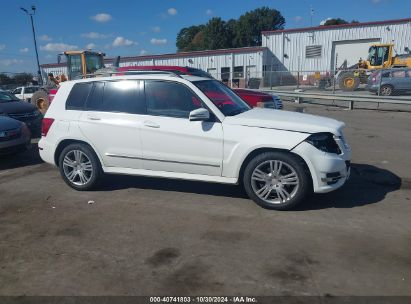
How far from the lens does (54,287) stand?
3416 millimetres

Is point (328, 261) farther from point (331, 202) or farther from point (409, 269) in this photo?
point (331, 202)

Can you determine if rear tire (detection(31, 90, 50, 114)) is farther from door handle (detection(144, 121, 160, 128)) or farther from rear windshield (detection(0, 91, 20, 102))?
door handle (detection(144, 121, 160, 128))

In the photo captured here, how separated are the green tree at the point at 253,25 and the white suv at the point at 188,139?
265 feet

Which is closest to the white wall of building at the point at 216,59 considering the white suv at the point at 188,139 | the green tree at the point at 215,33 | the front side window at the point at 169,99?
the green tree at the point at 215,33

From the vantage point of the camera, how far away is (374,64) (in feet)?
96.2

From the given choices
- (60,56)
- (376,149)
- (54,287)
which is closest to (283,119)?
(54,287)

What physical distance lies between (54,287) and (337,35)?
146 ft

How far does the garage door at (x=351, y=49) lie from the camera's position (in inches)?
1625

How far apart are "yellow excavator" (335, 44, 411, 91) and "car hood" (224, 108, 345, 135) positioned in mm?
20683

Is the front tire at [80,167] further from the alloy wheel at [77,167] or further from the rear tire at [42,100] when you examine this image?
the rear tire at [42,100]

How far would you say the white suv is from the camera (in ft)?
15.9

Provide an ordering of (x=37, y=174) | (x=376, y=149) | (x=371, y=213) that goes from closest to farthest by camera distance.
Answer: (x=371, y=213)
(x=37, y=174)
(x=376, y=149)

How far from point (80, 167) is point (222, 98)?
2486 mm

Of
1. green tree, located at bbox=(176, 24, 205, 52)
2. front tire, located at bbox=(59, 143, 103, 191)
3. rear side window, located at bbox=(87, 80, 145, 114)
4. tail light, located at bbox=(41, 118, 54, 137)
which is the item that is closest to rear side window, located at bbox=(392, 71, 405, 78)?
rear side window, located at bbox=(87, 80, 145, 114)
